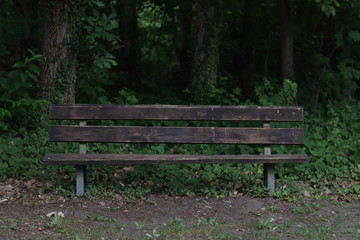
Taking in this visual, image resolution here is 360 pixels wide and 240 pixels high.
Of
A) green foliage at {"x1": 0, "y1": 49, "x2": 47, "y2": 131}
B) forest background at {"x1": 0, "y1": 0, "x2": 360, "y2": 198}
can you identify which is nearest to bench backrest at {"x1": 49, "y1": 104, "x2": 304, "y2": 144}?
forest background at {"x1": 0, "y1": 0, "x2": 360, "y2": 198}

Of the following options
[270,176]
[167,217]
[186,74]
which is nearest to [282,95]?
[270,176]

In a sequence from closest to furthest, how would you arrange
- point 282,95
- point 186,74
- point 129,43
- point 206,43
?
1. point 282,95
2. point 206,43
3. point 129,43
4. point 186,74

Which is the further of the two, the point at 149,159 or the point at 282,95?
the point at 282,95

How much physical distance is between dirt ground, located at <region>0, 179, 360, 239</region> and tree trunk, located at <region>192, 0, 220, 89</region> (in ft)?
11.9

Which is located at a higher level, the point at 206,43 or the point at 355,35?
the point at 355,35

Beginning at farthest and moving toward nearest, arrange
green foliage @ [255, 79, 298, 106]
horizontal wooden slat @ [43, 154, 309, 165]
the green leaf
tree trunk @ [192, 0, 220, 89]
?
the green leaf → tree trunk @ [192, 0, 220, 89] → green foliage @ [255, 79, 298, 106] → horizontal wooden slat @ [43, 154, 309, 165]

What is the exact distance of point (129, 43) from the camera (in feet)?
37.0

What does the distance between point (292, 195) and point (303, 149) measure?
4.11 ft

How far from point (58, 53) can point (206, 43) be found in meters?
2.64

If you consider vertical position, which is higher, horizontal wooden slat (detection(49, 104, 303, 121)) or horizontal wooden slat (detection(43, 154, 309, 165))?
horizontal wooden slat (detection(49, 104, 303, 121))

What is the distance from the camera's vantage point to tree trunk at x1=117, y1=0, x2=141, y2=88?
11.0 m

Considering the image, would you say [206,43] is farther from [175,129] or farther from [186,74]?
[175,129]

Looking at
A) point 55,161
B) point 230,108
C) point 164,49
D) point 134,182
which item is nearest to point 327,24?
point 164,49

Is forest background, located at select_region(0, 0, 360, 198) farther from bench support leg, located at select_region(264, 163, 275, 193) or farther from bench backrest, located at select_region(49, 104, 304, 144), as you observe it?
bench backrest, located at select_region(49, 104, 304, 144)
